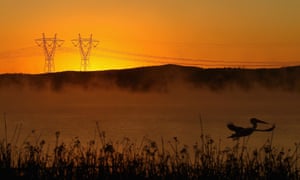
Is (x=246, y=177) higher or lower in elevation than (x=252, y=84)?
lower

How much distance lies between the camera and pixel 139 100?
5569 cm

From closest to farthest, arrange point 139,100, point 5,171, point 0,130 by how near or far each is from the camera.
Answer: point 5,171
point 0,130
point 139,100

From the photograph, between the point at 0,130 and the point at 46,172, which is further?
the point at 0,130

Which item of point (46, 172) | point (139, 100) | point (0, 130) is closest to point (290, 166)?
point (46, 172)

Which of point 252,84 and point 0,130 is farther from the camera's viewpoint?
point 252,84

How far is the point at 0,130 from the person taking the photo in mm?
24359

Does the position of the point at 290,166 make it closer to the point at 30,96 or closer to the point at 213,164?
the point at 213,164

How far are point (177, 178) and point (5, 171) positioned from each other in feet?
5.99

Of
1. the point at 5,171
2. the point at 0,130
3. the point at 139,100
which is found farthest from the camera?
the point at 139,100

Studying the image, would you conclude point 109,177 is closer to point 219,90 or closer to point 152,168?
point 152,168

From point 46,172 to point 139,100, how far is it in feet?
157

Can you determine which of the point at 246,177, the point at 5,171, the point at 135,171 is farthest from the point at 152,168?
the point at 5,171

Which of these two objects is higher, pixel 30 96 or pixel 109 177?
pixel 30 96

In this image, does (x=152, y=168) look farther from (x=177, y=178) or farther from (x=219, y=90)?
(x=219, y=90)
